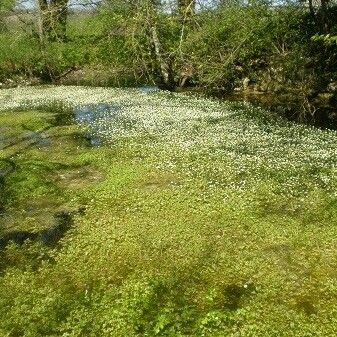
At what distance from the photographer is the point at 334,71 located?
28594mm

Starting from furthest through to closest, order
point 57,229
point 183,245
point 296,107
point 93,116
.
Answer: point 296,107 → point 93,116 → point 57,229 → point 183,245

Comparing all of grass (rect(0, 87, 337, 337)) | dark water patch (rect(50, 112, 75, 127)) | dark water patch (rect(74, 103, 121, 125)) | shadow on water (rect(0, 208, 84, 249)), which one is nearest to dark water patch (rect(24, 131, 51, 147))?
grass (rect(0, 87, 337, 337))

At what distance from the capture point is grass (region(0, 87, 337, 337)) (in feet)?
24.1

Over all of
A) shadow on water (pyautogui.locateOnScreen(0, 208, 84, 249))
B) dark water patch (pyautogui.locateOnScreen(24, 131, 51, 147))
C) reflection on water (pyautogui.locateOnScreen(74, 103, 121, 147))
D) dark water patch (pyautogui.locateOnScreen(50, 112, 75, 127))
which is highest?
reflection on water (pyautogui.locateOnScreen(74, 103, 121, 147))

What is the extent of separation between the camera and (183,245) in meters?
9.61

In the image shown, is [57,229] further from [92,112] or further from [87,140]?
[92,112]

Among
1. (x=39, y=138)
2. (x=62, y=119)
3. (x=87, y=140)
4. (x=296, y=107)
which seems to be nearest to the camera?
(x=87, y=140)

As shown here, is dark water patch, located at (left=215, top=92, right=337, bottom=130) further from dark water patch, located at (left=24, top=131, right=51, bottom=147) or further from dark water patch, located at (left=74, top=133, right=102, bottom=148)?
dark water patch, located at (left=24, top=131, right=51, bottom=147)

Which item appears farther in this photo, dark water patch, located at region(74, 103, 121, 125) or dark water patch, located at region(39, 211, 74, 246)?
dark water patch, located at region(74, 103, 121, 125)

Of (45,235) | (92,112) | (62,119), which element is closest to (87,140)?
(62,119)

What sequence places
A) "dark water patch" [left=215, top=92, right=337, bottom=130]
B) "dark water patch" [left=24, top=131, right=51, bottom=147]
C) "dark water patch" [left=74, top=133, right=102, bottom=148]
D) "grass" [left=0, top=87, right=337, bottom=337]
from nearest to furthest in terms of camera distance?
1. "grass" [left=0, top=87, right=337, bottom=337]
2. "dark water patch" [left=74, top=133, right=102, bottom=148]
3. "dark water patch" [left=24, top=131, right=51, bottom=147]
4. "dark water patch" [left=215, top=92, right=337, bottom=130]

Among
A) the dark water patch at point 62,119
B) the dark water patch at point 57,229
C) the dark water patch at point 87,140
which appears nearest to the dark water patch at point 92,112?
the dark water patch at point 62,119

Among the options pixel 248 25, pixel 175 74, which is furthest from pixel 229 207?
pixel 175 74

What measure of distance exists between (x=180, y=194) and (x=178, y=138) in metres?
6.31
